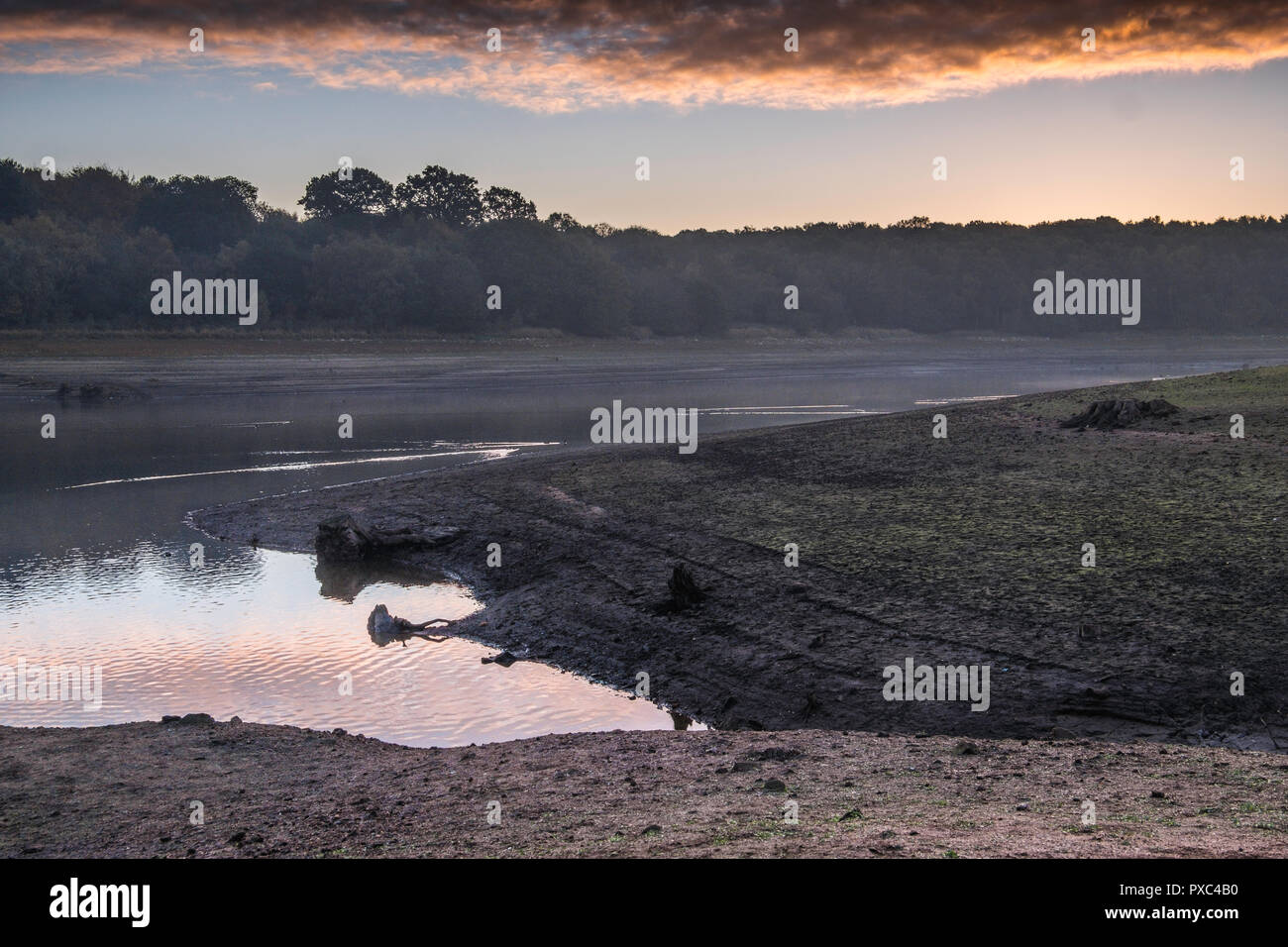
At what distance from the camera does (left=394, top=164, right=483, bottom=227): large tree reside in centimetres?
12600

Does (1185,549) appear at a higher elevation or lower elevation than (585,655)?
higher

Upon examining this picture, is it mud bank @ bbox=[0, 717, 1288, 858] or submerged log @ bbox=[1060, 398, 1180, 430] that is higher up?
submerged log @ bbox=[1060, 398, 1180, 430]

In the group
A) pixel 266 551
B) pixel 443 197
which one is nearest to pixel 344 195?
pixel 443 197

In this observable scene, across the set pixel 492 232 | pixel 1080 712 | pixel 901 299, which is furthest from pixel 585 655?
pixel 901 299

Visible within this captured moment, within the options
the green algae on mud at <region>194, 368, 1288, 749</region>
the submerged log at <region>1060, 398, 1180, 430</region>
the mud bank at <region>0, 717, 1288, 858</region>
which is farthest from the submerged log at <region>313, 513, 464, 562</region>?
the submerged log at <region>1060, 398, 1180, 430</region>

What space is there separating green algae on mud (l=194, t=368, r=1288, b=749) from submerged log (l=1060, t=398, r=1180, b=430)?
358mm

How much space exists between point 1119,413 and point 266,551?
16.1 metres

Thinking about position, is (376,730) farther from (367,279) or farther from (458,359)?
(367,279)

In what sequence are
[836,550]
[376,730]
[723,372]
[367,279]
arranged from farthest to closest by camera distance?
[367,279] → [723,372] → [836,550] → [376,730]

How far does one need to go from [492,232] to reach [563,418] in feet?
222

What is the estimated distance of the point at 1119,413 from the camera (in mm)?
21625

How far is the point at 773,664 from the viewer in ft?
37.2

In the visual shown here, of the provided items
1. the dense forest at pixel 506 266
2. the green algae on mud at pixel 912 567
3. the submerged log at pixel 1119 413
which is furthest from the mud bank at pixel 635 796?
the dense forest at pixel 506 266

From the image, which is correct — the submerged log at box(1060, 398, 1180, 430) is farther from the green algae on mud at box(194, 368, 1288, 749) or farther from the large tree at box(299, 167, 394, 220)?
the large tree at box(299, 167, 394, 220)
